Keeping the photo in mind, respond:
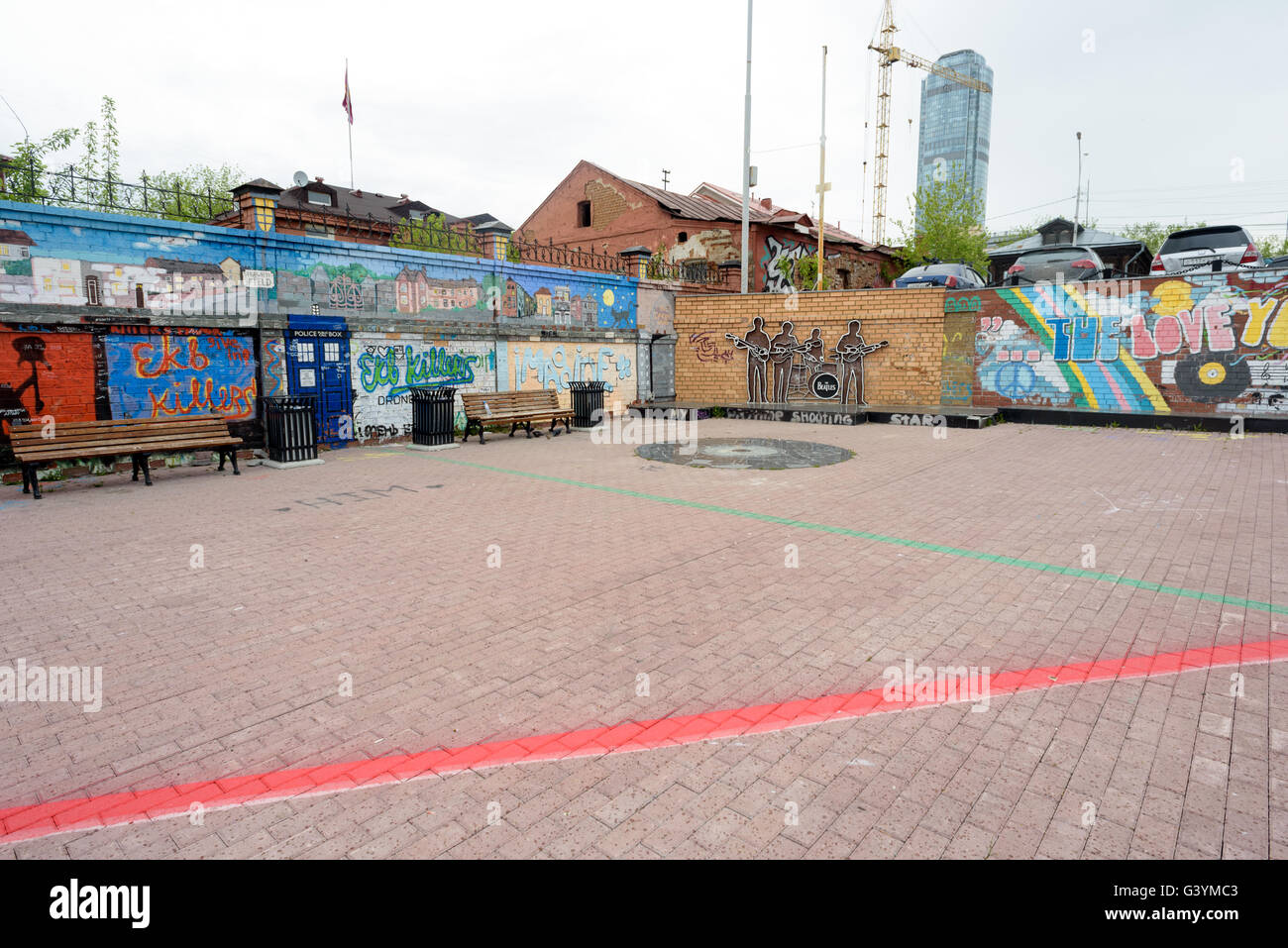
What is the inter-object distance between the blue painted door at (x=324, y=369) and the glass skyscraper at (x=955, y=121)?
169906 millimetres

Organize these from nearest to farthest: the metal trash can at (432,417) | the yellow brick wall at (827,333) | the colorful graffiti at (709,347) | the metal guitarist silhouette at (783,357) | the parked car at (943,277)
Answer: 1. the metal trash can at (432,417)
2. the yellow brick wall at (827,333)
3. the parked car at (943,277)
4. the metal guitarist silhouette at (783,357)
5. the colorful graffiti at (709,347)

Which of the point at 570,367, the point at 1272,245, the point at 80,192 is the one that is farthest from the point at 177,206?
the point at 1272,245

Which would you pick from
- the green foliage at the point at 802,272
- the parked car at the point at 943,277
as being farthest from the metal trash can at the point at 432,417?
the green foliage at the point at 802,272

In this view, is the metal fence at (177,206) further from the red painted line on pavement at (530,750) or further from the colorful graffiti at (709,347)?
the red painted line on pavement at (530,750)

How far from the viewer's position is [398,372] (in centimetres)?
1478

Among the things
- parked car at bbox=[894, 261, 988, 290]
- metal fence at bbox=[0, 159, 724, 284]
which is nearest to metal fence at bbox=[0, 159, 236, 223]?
metal fence at bbox=[0, 159, 724, 284]

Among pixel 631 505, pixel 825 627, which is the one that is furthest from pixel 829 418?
pixel 825 627

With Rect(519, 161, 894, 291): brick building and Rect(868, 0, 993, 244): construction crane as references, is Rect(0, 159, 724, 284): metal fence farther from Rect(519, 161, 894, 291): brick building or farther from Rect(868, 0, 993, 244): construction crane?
Rect(868, 0, 993, 244): construction crane

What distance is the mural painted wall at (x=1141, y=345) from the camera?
15.5 metres

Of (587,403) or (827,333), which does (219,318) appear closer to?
(587,403)
